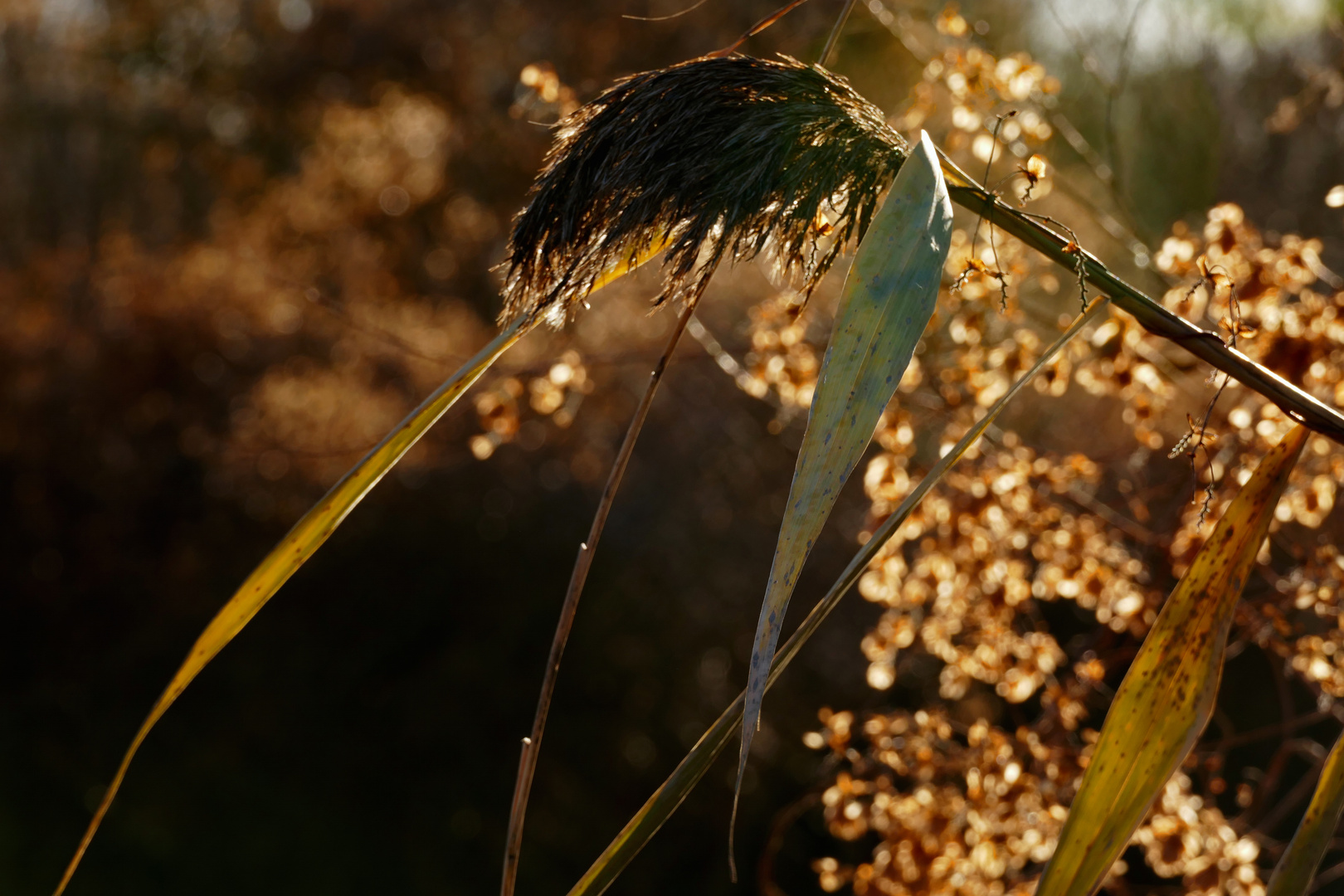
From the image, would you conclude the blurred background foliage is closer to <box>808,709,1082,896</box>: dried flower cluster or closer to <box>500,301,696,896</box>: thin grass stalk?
<box>808,709,1082,896</box>: dried flower cluster

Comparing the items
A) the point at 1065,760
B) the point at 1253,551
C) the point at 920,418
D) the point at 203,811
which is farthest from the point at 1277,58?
the point at 203,811

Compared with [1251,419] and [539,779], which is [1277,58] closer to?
[1251,419]

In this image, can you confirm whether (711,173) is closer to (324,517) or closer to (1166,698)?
(324,517)

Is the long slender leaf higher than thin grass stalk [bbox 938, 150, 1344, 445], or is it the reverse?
thin grass stalk [bbox 938, 150, 1344, 445]

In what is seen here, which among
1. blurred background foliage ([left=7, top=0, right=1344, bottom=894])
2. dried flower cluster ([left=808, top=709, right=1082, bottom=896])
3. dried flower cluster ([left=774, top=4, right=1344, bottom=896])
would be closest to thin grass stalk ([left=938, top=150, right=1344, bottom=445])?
dried flower cluster ([left=774, top=4, right=1344, bottom=896])

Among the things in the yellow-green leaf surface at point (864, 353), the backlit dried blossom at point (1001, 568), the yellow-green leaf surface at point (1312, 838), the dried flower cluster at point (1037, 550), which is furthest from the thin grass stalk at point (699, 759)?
the backlit dried blossom at point (1001, 568)

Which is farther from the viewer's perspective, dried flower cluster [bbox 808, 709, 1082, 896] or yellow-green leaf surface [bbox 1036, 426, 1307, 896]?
dried flower cluster [bbox 808, 709, 1082, 896]
